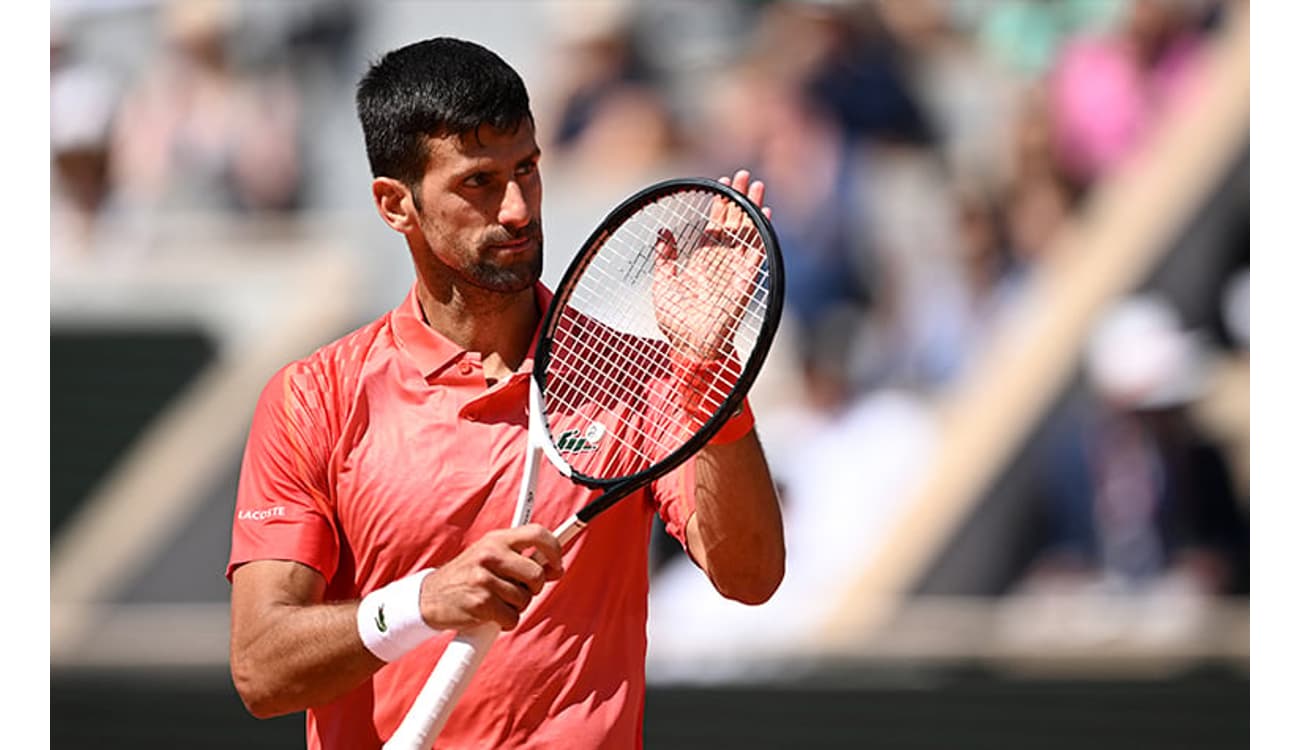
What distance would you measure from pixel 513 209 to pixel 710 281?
0.30m

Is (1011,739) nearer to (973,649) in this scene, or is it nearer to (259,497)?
(973,649)

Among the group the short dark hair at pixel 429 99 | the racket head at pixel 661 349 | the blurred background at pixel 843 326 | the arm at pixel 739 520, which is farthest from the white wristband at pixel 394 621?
the blurred background at pixel 843 326

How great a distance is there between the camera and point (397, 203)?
9.78 feet

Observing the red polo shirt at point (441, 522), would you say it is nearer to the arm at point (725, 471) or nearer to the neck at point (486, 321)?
the neck at point (486, 321)

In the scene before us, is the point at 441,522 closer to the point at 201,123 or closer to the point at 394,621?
the point at 394,621

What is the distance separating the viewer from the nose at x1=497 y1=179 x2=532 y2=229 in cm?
283

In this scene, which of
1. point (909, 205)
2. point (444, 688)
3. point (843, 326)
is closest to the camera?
point (444, 688)

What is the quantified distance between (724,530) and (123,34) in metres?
7.19

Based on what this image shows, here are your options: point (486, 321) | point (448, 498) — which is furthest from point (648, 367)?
point (448, 498)

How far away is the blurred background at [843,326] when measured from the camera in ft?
24.3

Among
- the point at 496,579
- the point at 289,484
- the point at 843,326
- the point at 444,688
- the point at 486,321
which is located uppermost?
the point at 843,326

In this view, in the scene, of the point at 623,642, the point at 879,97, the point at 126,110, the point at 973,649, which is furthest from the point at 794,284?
the point at 623,642

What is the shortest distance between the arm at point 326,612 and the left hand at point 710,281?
378 millimetres

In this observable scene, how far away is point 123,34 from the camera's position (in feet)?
30.4
